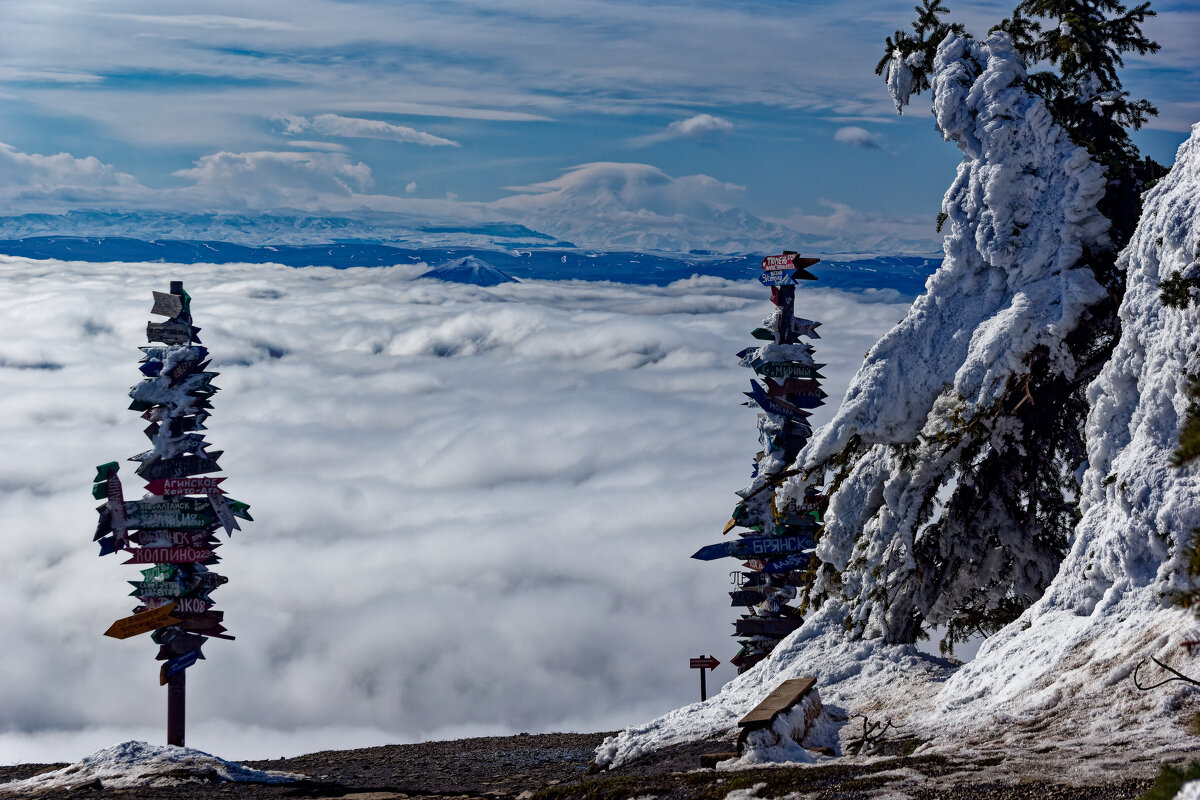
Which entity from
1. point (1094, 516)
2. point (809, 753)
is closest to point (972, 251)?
point (1094, 516)

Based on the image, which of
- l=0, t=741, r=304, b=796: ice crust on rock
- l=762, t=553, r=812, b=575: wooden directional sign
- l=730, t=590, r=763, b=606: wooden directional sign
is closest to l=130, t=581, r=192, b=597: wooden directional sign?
l=0, t=741, r=304, b=796: ice crust on rock

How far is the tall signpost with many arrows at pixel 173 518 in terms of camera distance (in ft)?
124

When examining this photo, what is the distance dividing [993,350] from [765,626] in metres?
18.2

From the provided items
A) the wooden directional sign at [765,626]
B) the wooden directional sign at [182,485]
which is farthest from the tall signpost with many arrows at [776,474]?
the wooden directional sign at [182,485]

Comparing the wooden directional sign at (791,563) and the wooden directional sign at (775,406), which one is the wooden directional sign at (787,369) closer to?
the wooden directional sign at (775,406)

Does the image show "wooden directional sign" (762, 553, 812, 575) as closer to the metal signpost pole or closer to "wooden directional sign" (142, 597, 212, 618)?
"wooden directional sign" (142, 597, 212, 618)

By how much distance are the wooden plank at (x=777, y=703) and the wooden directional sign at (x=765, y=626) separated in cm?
1834

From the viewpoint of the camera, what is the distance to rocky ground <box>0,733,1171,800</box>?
13672 millimetres

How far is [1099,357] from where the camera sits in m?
23.6

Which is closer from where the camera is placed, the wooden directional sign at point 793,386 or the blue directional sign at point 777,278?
the blue directional sign at point 777,278

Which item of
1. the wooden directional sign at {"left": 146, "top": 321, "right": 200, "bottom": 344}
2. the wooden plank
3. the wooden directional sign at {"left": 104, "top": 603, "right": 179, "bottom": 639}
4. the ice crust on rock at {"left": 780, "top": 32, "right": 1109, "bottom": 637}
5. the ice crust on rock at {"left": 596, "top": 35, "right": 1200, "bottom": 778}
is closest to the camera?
the ice crust on rock at {"left": 596, "top": 35, "right": 1200, "bottom": 778}

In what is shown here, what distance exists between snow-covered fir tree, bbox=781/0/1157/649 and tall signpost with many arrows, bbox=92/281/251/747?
72.4ft

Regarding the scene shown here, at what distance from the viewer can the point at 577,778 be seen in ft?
68.5

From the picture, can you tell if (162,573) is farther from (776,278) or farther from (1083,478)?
(1083,478)
